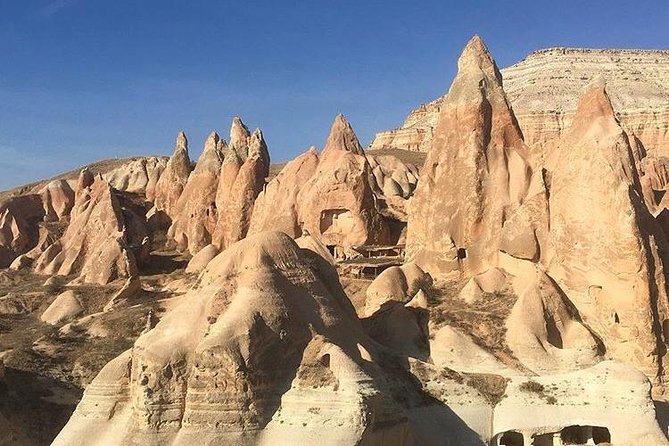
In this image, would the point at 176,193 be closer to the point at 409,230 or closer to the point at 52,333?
the point at 52,333

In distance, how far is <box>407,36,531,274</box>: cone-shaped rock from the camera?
2834 cm

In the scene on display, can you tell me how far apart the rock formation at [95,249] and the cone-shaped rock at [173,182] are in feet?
24.6

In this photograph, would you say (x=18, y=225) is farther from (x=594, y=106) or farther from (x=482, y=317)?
(x=594, y=106)

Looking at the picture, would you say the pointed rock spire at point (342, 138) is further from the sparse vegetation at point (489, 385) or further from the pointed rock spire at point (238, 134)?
the sparse vegetation at point (489, 385)

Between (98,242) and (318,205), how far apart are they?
1593 centimetres

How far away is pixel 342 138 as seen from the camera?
161 ft

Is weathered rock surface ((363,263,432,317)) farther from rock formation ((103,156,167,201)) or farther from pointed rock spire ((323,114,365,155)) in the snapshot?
rock formation ((103,156,167,201))

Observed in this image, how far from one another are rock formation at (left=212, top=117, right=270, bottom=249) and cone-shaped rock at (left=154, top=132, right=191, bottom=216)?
727cm

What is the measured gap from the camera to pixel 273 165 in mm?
104938

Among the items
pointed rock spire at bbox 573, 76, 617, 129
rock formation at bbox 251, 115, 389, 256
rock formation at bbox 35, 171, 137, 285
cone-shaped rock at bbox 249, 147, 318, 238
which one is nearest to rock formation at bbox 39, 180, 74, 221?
rock formation at bbox 35, 171, 137, 285

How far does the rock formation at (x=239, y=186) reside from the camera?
50.2 m

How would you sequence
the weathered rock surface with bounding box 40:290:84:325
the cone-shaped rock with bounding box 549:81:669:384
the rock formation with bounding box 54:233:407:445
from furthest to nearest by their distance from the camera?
the weathered rock surface with bounding box 40:290:84:325 < the cone-shaped rock with bounding box 549:81:669:384 < the rock formation with bounding box 54:233:407:445

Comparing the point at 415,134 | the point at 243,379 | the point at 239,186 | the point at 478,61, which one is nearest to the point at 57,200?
the point at 239,186

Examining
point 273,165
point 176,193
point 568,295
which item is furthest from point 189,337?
point 273,165
